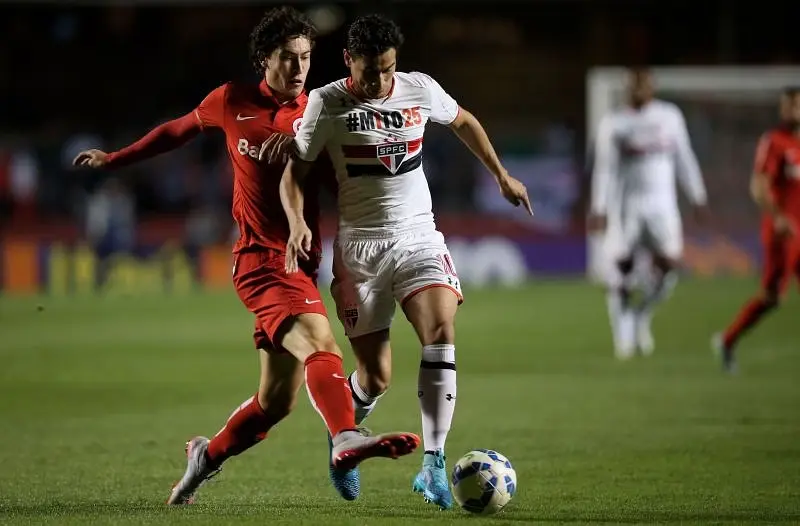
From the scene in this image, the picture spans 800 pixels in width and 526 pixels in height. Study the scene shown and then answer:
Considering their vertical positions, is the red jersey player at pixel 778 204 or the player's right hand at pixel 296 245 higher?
the player's right hand at pixel 296 245

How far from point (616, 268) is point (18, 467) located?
25.4 ft

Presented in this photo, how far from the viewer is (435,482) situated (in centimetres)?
606

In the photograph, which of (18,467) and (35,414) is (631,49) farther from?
(18,467)

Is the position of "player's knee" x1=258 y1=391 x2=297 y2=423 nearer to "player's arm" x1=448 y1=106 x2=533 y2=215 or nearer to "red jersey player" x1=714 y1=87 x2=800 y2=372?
"player's arm" x1=448 y1=106 x2=533 y2=215

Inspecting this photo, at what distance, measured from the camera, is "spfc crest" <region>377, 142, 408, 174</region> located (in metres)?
6.36

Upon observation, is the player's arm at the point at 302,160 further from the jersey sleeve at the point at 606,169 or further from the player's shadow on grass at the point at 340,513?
the jersey sleeve at the point at 606,169

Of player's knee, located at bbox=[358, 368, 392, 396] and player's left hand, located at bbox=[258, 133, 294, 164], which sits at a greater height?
player's left hand, located at bbox=[258, 133, 294, 164]

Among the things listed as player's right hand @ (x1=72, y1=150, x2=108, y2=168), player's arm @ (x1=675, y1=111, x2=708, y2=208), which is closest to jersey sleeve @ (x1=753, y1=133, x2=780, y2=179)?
player's arm @ (x1=675, y1=111, x2=708, y2=208)

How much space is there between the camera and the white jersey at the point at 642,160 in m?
14.0

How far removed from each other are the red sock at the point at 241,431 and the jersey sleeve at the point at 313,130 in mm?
1120

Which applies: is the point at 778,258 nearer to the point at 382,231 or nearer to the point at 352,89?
the point at 382,231

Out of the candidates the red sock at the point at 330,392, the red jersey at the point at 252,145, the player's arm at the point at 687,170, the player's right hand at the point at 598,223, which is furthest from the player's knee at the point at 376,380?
the player's arm at the point at 687,170

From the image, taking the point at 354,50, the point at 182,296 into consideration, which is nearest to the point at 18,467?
the point at 354,50

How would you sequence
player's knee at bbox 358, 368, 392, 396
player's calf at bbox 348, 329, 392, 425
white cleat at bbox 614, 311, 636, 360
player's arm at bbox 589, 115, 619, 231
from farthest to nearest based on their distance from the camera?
1. white cleat at bbox 614, 311, 636, 360
2. player's arm at bbox 589, 115, 619, 231
3. player's knee at bbox 358, 368, 392, 396
4. player's calf at bbox 348, 329, 392, 425
